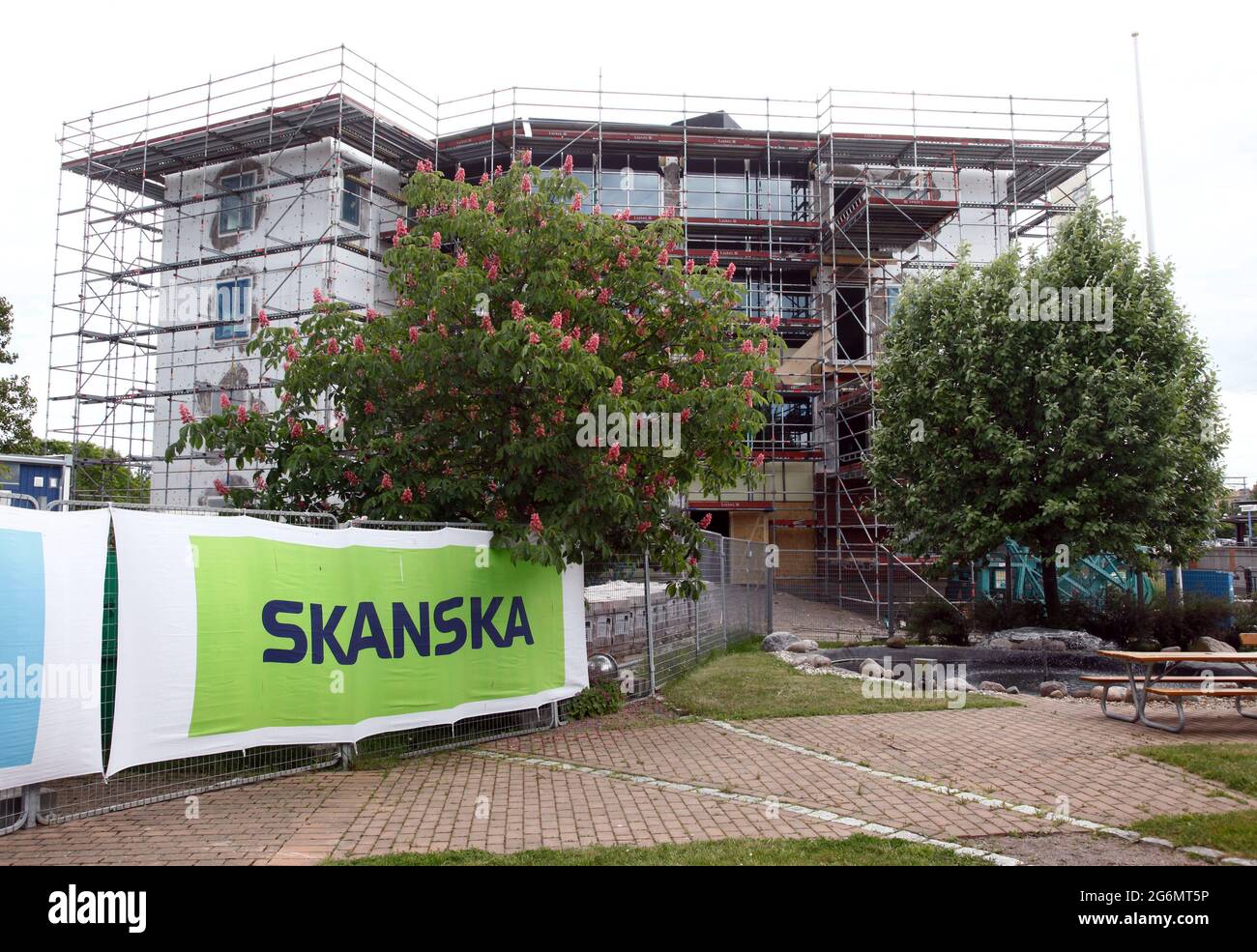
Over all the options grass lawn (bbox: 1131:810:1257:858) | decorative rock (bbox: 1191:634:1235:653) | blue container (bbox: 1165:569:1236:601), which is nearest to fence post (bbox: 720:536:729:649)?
decorative rock (bbox: 1191:634:1235:653)

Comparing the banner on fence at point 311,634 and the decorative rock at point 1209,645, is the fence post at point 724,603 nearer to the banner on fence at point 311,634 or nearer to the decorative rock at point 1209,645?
the banner on fence at point 311,634

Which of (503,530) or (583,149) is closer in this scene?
(503,530)

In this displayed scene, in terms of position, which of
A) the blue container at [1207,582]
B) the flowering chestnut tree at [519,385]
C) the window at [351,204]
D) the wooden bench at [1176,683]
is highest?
the window at [351,204]

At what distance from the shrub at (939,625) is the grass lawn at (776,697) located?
5419mm

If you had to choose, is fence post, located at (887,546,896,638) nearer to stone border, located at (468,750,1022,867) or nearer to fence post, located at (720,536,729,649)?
fence post, located at (720,536,729,649)

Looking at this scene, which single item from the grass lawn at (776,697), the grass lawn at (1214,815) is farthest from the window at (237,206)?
the grass lawn at (1214,815)

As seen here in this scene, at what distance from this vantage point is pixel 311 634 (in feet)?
23.2

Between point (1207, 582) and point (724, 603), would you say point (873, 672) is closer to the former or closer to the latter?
point (724, 603)

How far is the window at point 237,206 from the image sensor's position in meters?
27.7

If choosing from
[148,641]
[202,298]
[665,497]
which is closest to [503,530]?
[665,497]

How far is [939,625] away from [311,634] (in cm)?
1333

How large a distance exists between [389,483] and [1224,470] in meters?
16.7
